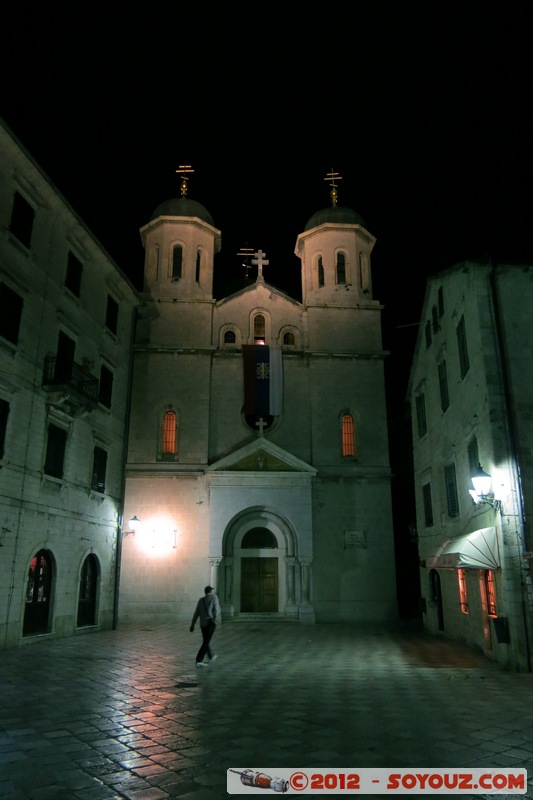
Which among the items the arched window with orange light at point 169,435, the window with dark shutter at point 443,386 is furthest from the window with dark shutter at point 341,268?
the window with dark shutter at point 443,386

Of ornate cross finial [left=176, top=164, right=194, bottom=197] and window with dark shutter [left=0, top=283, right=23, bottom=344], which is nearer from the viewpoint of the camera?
window with dark shutter [left=0, top=283, right=23, bottom=344]

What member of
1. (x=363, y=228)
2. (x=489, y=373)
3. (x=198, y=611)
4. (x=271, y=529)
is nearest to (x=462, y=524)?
(x=489, y=373)

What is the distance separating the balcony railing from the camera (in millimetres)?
18188

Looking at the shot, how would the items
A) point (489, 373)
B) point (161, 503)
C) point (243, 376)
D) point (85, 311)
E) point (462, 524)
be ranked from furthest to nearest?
point (243, 376)
point (161, 503)
point (85, 311)
point (462, 524)
point (489, 373)

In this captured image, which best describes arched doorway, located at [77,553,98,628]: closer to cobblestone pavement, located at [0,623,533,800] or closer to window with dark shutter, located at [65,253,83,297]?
cobblestone pavement, located at [0,623,533,800]

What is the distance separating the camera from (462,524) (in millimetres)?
16859

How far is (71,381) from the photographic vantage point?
18766mm

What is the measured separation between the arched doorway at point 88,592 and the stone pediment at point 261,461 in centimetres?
619

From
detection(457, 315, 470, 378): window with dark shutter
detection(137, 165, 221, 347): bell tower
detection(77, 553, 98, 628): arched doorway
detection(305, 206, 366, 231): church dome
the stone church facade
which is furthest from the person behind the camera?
detection(305, 206, 366, 231): church dome

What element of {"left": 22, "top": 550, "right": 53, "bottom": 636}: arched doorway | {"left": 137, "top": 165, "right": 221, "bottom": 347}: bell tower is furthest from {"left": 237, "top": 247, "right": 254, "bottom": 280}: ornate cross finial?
{"left": 22, "top": 550, "right": 53, "bottom": 636}: arched doorway

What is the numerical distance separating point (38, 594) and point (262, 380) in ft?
43.5

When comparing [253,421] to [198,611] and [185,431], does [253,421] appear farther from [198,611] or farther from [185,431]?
[198,611]

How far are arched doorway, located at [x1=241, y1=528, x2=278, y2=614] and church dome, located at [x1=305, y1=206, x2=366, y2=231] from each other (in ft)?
52.9

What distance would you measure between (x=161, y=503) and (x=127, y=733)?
59.3ft
